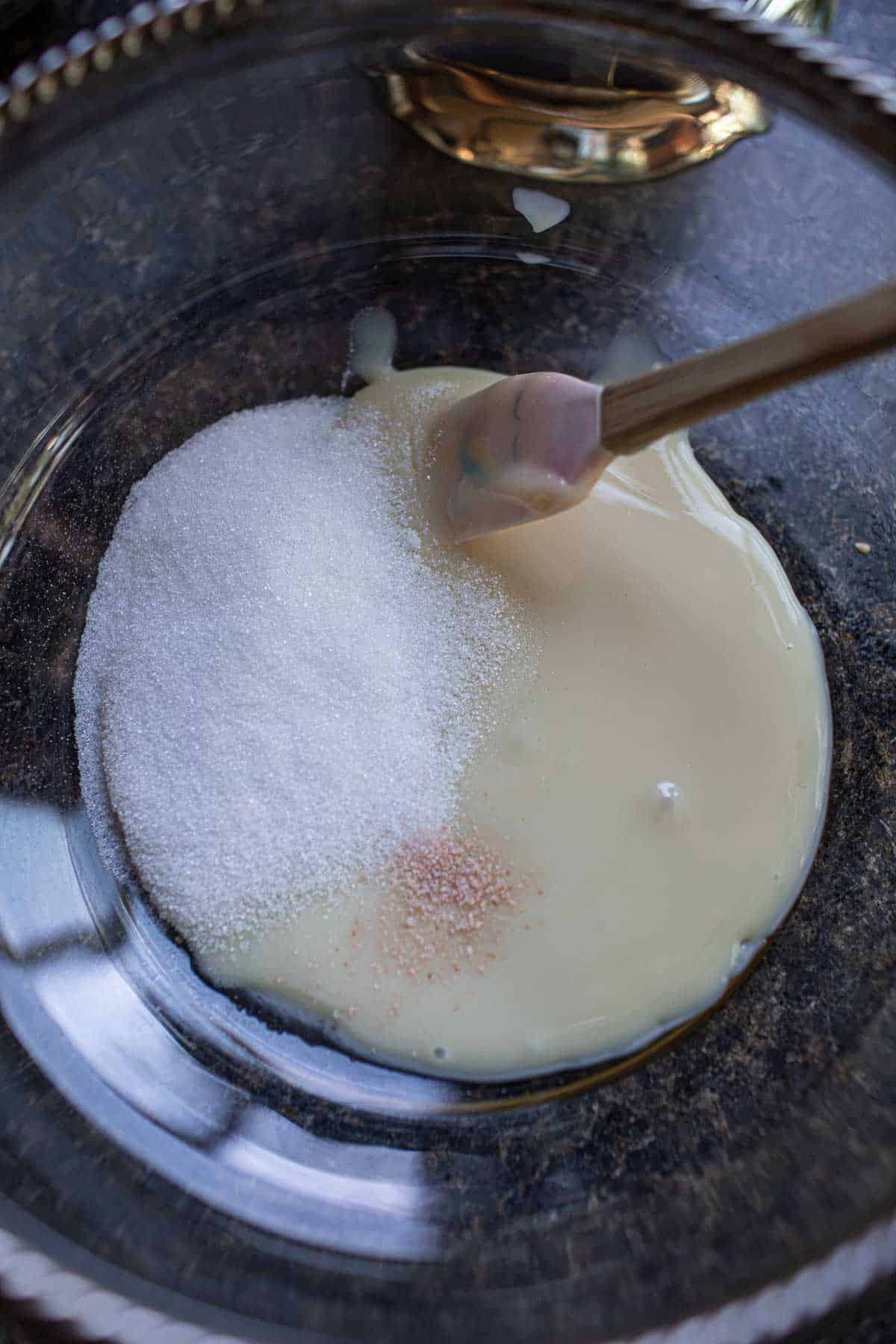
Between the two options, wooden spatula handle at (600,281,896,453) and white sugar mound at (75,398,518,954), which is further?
white sugar mound at (75,398,518,954)

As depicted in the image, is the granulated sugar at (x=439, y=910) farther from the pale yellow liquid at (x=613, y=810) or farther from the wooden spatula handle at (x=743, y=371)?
the wooden spatula handle at (x=743, y=371)

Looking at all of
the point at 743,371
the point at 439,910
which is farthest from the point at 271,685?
the point at 743,371

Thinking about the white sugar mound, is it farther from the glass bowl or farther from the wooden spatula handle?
the wooden spatula handle

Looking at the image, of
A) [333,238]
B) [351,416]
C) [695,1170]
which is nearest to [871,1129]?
[695,1170]

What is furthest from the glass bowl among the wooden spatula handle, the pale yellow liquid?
the wooden spatula handle

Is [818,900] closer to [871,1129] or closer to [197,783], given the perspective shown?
[871,1129]

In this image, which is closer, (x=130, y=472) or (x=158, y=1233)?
(x=158, y=1233)

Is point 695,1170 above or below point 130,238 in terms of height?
below
